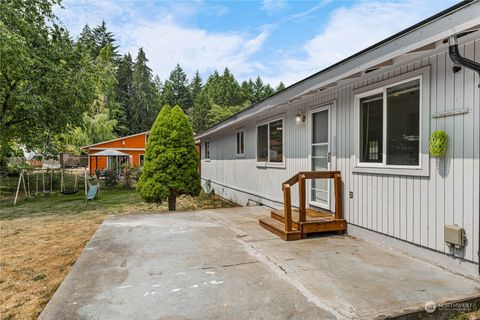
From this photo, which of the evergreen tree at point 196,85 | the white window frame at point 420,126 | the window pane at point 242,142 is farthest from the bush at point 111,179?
the evergreen tree at point 196,85

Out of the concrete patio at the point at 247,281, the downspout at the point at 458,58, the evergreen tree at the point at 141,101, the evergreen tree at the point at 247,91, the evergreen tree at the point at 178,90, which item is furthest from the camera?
the evergreen tree at the point at 178,90

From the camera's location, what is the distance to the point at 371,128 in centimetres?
406

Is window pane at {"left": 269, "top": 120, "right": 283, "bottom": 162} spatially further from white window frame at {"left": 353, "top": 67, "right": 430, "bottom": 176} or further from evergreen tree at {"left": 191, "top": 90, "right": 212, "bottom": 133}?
evergreen tree at {"left": 191, "top": 90, "right": 212, "bottom": 133}

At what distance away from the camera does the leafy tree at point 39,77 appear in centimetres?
981

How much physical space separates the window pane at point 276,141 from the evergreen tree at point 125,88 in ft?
126

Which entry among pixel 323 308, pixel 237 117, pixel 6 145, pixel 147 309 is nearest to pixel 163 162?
pixel 237 117

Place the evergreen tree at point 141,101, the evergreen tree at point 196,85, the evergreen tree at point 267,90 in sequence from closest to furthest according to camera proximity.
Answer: the evergreen tree at point 141,101 < the evergreen tree at point 267,90 < the evergreen tree at point 196,85

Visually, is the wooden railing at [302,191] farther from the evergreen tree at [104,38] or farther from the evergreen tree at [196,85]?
the evergreen tree at [196,85]

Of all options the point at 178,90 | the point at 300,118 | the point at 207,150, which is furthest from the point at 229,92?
the point at 300,118

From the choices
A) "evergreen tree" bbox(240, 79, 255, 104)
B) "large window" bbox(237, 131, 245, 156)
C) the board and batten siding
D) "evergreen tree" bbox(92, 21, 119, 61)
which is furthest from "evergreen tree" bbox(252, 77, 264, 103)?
the board and batten siding

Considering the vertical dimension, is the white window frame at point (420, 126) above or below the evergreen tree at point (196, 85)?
below

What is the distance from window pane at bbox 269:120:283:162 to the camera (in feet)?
22.6

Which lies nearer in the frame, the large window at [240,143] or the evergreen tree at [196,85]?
the large window at [240,143]

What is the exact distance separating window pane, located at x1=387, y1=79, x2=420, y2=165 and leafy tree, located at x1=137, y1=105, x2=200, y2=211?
5.12 m
